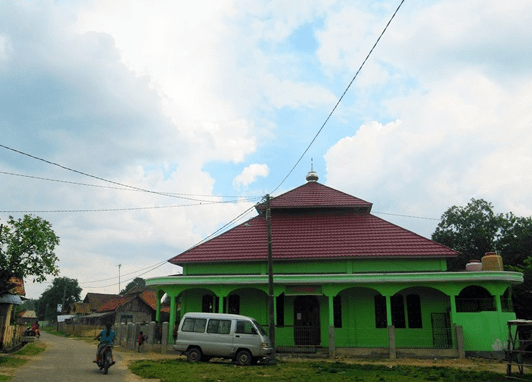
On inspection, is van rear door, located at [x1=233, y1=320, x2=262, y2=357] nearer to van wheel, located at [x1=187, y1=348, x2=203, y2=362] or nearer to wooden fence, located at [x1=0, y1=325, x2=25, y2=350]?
van wheel, located at [x1=187, y1=348, x2=203, y2=362]

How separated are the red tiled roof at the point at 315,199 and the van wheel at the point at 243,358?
35.2ft

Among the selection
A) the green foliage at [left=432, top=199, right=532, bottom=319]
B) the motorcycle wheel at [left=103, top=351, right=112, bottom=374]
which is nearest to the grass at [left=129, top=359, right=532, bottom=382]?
the motorcycle wheel at [left=103, top=351, right=112, bottom=374]

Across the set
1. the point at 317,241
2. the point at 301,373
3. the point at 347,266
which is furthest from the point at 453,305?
the point at 301,373

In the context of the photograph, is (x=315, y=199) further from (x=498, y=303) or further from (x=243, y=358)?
(x=243, y=358)

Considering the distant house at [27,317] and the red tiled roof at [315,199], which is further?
the distant house at [27,317]

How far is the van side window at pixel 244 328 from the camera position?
56.7ft

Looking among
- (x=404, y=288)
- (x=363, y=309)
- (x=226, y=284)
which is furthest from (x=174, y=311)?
(x=404, y=288)

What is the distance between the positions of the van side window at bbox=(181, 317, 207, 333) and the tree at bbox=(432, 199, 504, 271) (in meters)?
29.9

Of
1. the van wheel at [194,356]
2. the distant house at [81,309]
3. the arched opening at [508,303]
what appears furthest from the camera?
the distant house at [81,309]

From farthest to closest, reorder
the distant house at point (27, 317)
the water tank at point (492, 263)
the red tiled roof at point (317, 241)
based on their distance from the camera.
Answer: the distant house at point (27, 317), the red tiled roof at point (317, 241), the water tank at point (492, 263)

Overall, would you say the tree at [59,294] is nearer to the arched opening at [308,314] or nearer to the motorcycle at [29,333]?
the motorcycle at [29,333]

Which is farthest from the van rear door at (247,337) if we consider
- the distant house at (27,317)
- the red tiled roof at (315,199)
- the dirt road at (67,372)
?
the distant house at (27,317)

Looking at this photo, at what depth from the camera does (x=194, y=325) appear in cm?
1777

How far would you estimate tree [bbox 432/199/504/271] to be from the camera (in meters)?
42.3
